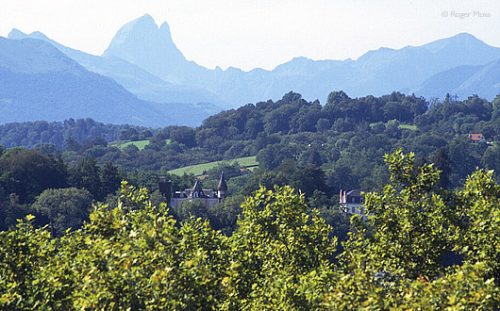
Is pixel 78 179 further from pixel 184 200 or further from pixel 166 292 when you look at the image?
pixel 166 292

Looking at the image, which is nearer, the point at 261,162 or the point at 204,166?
the point at 204,166

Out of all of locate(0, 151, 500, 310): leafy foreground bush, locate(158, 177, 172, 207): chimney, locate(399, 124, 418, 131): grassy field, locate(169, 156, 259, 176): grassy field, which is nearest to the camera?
locate(0, 151, 500, 310): leafy foreground bush

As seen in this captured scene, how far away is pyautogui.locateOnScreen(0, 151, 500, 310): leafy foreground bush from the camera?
15828 mm

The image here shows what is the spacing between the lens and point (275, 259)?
76.7 ft

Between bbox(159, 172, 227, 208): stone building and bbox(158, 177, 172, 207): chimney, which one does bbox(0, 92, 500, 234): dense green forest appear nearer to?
bbox(159, 172, 227, 208): stone building

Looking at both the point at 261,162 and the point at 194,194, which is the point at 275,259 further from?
the point at 261,162

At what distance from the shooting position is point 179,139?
196 metres

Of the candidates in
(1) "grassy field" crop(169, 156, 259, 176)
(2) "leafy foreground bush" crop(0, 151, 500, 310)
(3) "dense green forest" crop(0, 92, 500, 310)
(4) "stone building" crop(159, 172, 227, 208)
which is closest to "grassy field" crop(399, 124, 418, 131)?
(1) "grassy field" crop(169, 156, 259, 176)

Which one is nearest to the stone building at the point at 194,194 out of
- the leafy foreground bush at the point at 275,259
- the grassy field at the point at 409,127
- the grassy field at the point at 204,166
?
the grassy field at the point at 204,166

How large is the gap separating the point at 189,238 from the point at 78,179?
84.0m

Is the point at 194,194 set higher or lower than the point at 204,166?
higher

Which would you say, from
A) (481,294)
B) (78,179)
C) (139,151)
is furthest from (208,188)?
(481,294)

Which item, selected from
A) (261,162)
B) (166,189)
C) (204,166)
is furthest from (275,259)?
(204,166)

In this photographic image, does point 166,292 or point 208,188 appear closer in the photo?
point 166,292
